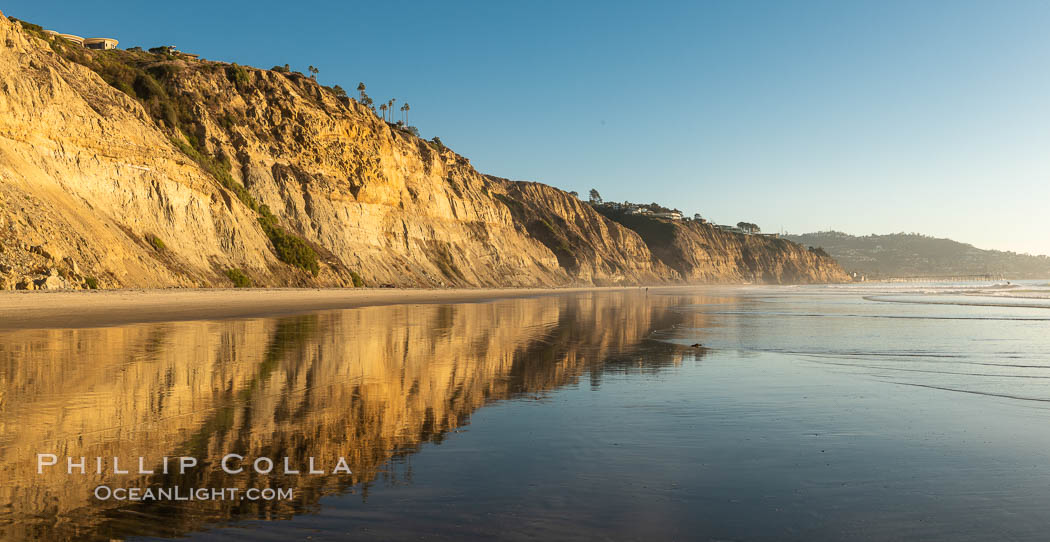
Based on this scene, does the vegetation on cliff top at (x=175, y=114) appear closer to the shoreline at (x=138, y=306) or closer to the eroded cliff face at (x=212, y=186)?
the eroded cliff face at (x=212, y=186)

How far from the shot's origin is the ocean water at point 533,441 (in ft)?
15.5

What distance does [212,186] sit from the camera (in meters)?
46.9

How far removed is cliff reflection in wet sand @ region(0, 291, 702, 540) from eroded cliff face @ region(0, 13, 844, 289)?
58.8ft

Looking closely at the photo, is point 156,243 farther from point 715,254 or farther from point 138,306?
point 715,254

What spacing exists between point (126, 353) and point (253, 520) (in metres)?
11.4

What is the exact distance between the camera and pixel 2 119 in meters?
34.0

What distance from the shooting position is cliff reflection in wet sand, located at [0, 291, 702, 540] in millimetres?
5031

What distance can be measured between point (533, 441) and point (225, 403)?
458cm

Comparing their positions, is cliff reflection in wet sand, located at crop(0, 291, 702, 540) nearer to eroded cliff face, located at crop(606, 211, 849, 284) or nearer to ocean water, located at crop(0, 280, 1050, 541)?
ocean water, located at crop(0, 280, 1050, 541)

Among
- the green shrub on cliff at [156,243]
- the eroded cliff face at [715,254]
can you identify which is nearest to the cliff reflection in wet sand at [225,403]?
the green shrub on cliff at [156,243]

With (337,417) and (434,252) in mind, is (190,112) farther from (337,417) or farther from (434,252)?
(337,417)

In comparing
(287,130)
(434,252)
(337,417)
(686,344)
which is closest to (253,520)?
(337,417)

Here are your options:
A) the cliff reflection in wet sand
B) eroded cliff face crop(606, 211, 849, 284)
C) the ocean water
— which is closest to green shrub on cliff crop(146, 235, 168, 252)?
the cliff reflection in wet sand

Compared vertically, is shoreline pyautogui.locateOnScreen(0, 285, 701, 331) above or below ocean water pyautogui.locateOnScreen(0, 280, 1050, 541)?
above
